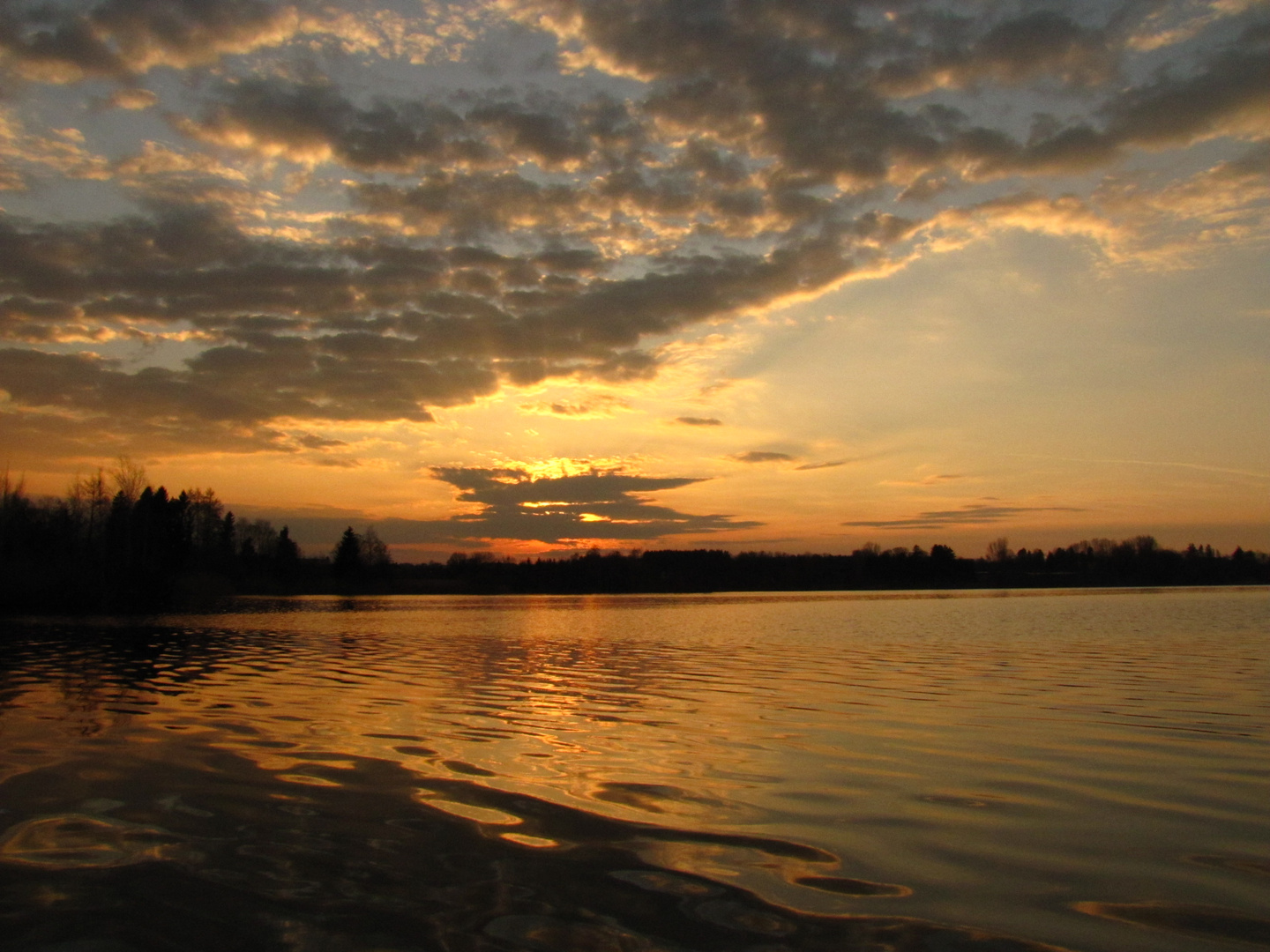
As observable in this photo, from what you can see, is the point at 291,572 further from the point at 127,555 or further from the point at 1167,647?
the point at 1167,647

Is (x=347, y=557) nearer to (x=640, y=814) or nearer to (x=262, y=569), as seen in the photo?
(x=262, y=569)

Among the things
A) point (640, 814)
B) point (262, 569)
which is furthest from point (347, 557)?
point (640, 814)

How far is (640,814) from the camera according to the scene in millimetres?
8984

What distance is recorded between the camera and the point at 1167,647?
28.6 metres

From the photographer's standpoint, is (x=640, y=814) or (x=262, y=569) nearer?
(x=640, y=814)

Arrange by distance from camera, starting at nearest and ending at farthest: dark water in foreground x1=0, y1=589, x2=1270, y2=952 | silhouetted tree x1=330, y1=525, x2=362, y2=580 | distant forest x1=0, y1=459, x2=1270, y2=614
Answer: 1. dark water in foreground x1=0, y1=589, x2=1270, y2=952
2. distant forest x1=0, y1=459, x2=1270, y2=614
3. silhouetted tree x1=330, y1=525, x2=362, y2=580

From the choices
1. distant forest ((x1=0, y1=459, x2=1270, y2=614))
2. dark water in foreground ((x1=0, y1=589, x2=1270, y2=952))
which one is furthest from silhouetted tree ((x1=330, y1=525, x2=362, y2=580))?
dark water in foreground ((x1=0, y1=589, x2=1270, y2=952))

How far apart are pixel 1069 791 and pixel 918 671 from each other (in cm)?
1345

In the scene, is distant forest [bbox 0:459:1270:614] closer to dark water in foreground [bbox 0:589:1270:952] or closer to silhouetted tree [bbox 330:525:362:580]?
silhouetted tree [bbox 330:525:362:580]

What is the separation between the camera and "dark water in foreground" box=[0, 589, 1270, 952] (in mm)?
6047

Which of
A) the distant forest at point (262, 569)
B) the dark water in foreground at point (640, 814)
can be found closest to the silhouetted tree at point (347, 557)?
the distant forest at point (262, 569)

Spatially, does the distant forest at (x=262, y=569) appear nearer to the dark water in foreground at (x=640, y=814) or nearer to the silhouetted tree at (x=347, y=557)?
the silhouetted tree at (x=347, y=557)

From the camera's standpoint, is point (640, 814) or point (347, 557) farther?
point (347, 557)

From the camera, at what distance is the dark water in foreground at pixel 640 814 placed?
605 cm
